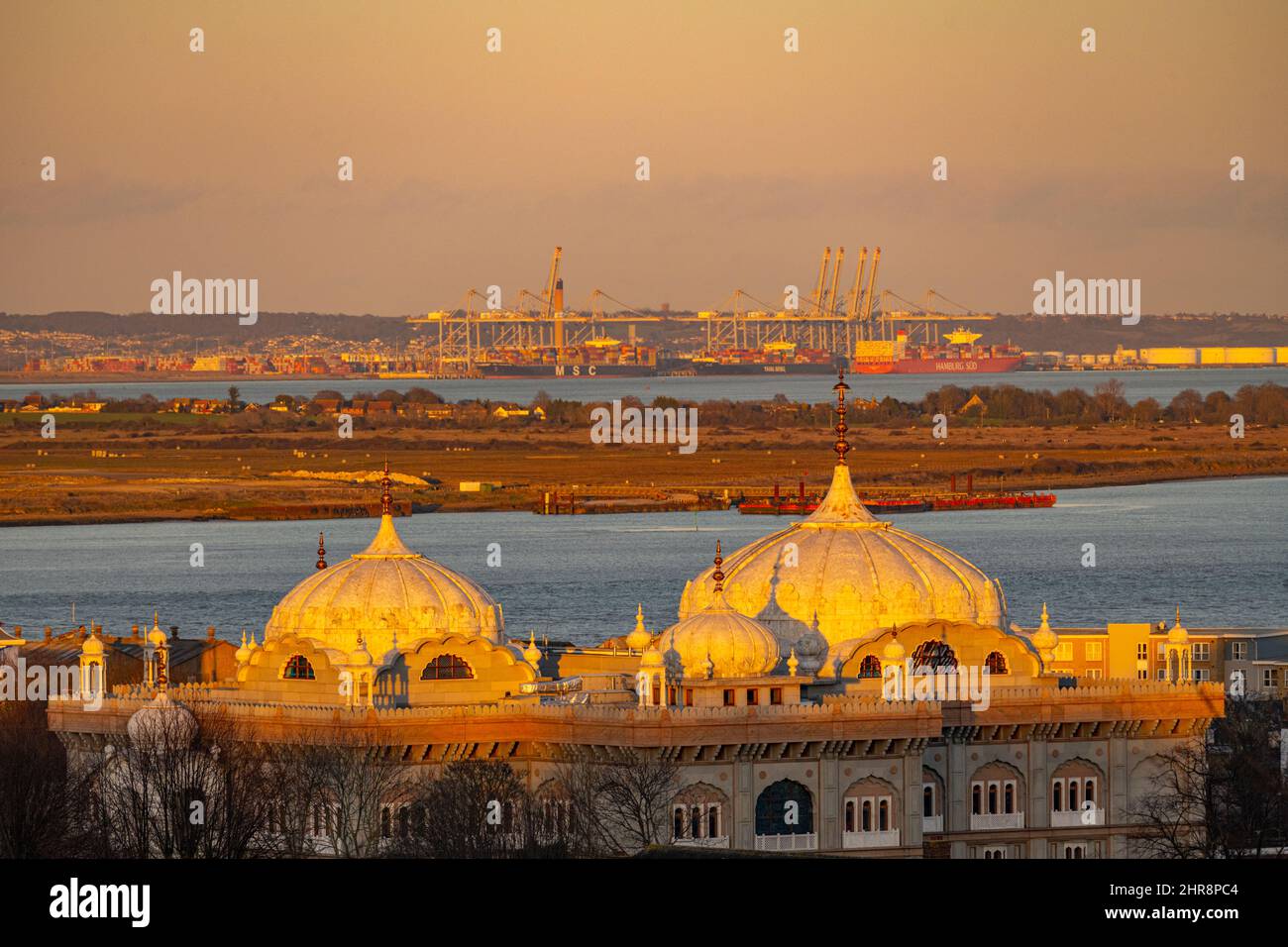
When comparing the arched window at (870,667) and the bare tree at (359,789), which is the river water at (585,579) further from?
the bare tree at (359,789)

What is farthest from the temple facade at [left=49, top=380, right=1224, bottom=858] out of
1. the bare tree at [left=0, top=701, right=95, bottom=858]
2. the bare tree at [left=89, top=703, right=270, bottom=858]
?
the bare tree at [left=0, top=701, right=95, bottom=858]

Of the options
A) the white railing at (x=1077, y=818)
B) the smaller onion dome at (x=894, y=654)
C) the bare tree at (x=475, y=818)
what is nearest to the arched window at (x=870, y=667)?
the smaller onion dome at (x=894, y=654)

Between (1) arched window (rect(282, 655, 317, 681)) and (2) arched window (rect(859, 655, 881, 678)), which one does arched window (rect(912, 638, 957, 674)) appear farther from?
(1) arched window (rect(282, 655, 317, 681))

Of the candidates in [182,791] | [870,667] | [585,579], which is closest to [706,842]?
[870,667]

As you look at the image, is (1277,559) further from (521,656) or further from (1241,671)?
(521,656)
